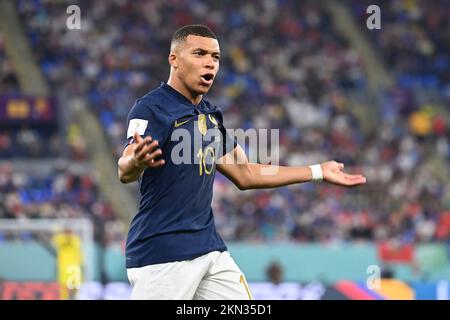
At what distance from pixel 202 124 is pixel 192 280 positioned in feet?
2.81

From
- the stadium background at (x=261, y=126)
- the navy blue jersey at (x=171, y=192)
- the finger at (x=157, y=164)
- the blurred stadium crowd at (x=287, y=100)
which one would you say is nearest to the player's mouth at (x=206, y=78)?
the navy blue jersey at (x=171, y=192)

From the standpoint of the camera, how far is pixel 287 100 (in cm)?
2227

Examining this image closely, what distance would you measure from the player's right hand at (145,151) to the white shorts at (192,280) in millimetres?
681

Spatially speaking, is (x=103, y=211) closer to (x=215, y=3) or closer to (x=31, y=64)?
(x=31, y=64)

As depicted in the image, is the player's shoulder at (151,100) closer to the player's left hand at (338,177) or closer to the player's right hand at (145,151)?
the player's right hand at (145,151)

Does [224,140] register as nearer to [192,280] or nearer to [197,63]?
[197,63]

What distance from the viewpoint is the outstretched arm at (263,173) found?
18.7 feet

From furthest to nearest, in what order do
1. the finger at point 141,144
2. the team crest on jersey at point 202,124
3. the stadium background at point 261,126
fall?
the stadium background at point 261,126 → the team crest on jersey at point 202,124 → the finger at point 141,144

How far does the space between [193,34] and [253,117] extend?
632 inches

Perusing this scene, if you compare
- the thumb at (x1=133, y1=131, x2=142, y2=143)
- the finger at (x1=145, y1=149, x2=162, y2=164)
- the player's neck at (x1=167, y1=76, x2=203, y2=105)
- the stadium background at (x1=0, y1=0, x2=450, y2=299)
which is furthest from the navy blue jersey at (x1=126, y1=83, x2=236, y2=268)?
the stadium background at (x1=0, y1=0, x2=450, y2=299)

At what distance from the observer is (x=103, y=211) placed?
61.3 ft

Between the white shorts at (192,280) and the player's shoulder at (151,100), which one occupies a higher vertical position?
the player's shoulder at (151,100)

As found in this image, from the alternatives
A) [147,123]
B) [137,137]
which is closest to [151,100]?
[147,123]

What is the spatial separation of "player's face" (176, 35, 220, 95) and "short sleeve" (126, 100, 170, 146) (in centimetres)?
33
